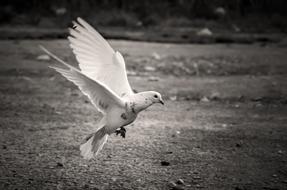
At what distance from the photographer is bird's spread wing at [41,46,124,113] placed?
4.29 metres

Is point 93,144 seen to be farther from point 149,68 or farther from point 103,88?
Answer: point 149,68

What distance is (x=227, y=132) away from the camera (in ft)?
19.4

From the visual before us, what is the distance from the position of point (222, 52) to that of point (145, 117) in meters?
4.68

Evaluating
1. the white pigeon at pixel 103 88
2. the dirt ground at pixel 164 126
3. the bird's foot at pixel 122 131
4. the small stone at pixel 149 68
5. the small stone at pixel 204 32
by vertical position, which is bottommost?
the small stone at pixel 204 32

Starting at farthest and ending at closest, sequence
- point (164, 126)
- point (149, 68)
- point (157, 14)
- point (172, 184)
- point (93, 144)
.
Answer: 1. point (157, 14)
2. point (149, 68)
3. point (164, 126)
4. point (93, 144)
5. point (172, 184)

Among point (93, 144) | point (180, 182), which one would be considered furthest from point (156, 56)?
point (180, 182)

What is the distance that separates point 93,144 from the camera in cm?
466

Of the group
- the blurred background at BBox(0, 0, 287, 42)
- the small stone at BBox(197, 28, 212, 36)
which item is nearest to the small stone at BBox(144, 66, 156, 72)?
the small stone at BBox(197, 28, 212, 36)

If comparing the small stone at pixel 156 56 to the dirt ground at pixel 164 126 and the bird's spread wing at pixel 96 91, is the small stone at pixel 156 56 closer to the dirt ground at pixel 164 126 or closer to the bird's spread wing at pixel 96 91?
the dirt ground at pixel 164 126

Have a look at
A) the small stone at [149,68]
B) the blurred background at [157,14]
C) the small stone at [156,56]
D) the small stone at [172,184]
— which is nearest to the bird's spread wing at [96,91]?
the small stone at [172,184]

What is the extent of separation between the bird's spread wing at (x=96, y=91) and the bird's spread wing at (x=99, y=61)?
31 centimetres

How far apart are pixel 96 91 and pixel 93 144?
47 cm

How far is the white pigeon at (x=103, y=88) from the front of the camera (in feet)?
14.8

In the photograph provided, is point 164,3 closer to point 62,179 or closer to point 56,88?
point 56,88
